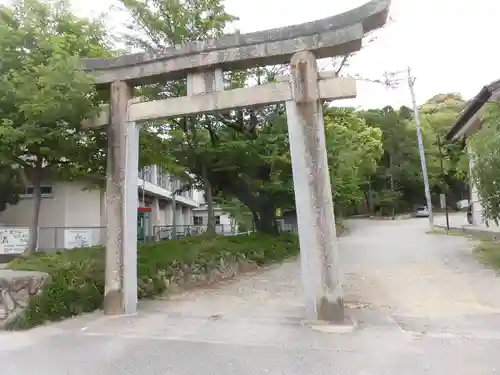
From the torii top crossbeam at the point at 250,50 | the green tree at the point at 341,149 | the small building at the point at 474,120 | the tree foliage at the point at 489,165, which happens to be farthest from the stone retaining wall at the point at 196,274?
the small building at the point at 474,120

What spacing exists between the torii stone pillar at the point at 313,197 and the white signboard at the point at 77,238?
8.60 meters

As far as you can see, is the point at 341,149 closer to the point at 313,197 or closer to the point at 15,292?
the point at 313,197

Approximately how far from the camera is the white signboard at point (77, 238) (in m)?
13.0

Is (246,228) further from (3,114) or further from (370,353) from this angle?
(370,353)

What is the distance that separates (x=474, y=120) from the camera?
2112cm

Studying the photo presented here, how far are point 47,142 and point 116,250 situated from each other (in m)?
2.51

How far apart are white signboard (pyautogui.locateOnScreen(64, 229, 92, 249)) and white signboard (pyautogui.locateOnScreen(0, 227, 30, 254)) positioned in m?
1.27

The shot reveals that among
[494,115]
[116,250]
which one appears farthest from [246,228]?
[116,250]

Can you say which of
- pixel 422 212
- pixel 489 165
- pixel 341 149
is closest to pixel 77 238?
pixel 489 165

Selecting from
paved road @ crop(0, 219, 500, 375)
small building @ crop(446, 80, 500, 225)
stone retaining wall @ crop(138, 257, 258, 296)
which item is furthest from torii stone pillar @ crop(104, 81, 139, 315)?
small building @ crop(446, 80, 500, 225)

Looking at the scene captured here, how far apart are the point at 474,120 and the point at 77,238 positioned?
61.3 feet

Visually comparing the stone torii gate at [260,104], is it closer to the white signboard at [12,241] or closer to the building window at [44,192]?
the white signboard at [12,241]

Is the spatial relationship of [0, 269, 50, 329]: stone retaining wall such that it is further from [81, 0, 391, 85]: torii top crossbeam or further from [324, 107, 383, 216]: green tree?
[324, 107, 383, 216]: green tree

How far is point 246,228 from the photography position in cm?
2833
